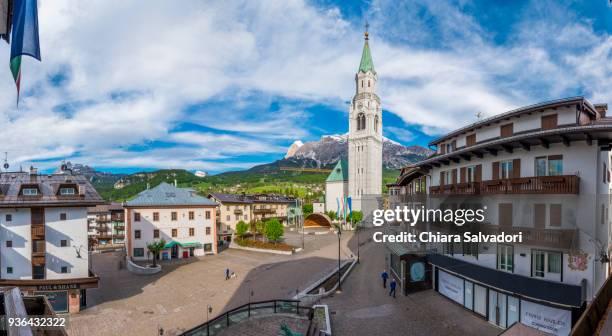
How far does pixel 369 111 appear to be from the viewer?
3996 inches

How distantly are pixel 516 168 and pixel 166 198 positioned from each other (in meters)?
46.7

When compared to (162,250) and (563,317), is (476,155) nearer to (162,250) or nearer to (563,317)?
(563,317)

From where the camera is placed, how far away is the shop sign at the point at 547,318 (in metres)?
15.6

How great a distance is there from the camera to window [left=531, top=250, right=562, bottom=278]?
53.1 feet

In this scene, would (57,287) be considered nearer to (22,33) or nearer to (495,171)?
(22,33)

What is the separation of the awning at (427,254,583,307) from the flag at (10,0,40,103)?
21.8 metres

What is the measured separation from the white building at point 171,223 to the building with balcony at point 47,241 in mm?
19053

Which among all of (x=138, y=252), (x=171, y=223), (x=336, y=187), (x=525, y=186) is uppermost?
(x=525, y=186)

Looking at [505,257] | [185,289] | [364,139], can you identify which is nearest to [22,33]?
[505,257]

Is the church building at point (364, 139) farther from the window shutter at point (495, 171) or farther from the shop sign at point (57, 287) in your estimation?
the shop sign at point (57, 287)

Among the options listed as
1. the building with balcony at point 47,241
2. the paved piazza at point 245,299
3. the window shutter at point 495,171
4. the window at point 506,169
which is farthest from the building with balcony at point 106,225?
the window at point 506,169

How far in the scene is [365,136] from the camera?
4001 inches

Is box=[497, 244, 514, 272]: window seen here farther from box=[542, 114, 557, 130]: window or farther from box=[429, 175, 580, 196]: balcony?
box=[542, 114, 557, 130]: window

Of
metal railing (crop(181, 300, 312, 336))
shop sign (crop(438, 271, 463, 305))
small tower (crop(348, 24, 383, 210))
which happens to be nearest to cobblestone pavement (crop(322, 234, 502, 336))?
shop sign (crop(438, 271, 463, 305))
